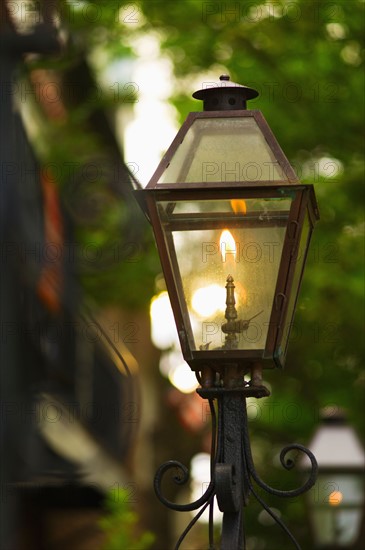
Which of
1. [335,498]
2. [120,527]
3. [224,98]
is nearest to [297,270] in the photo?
[224,98]

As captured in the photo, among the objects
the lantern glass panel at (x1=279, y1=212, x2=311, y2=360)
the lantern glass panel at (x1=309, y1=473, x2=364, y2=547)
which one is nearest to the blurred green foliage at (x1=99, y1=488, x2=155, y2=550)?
the lantern glass panel at (x1=309, y1=473, x2=364, y2=547)

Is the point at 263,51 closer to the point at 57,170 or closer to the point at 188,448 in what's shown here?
the point at 57,170

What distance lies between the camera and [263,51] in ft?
43.7

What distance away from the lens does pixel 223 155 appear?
4945mm

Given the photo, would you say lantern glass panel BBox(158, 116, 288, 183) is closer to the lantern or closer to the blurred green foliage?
the lantern

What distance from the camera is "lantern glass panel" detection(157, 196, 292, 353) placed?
16.0 ft

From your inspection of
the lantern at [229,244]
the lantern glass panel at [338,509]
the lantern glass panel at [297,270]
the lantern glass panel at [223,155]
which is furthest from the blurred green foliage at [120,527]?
the lantern glass panel at [223,155]

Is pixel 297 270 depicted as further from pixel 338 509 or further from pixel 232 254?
pixel 338 509

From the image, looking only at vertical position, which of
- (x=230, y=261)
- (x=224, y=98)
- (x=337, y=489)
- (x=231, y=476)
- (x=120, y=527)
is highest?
(x=337, y=489)

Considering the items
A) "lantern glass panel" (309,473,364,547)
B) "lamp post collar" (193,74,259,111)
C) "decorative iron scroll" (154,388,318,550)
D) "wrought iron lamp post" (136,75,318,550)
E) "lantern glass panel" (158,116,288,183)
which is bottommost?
"decorative iron scroll" (154,388,318,550)

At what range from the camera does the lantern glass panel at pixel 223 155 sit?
192 inches

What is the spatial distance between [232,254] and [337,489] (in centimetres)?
791

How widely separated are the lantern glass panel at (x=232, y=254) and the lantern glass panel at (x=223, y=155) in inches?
3.3

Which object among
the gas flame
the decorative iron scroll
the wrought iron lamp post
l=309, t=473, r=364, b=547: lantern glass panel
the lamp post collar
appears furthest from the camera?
the gas flame
